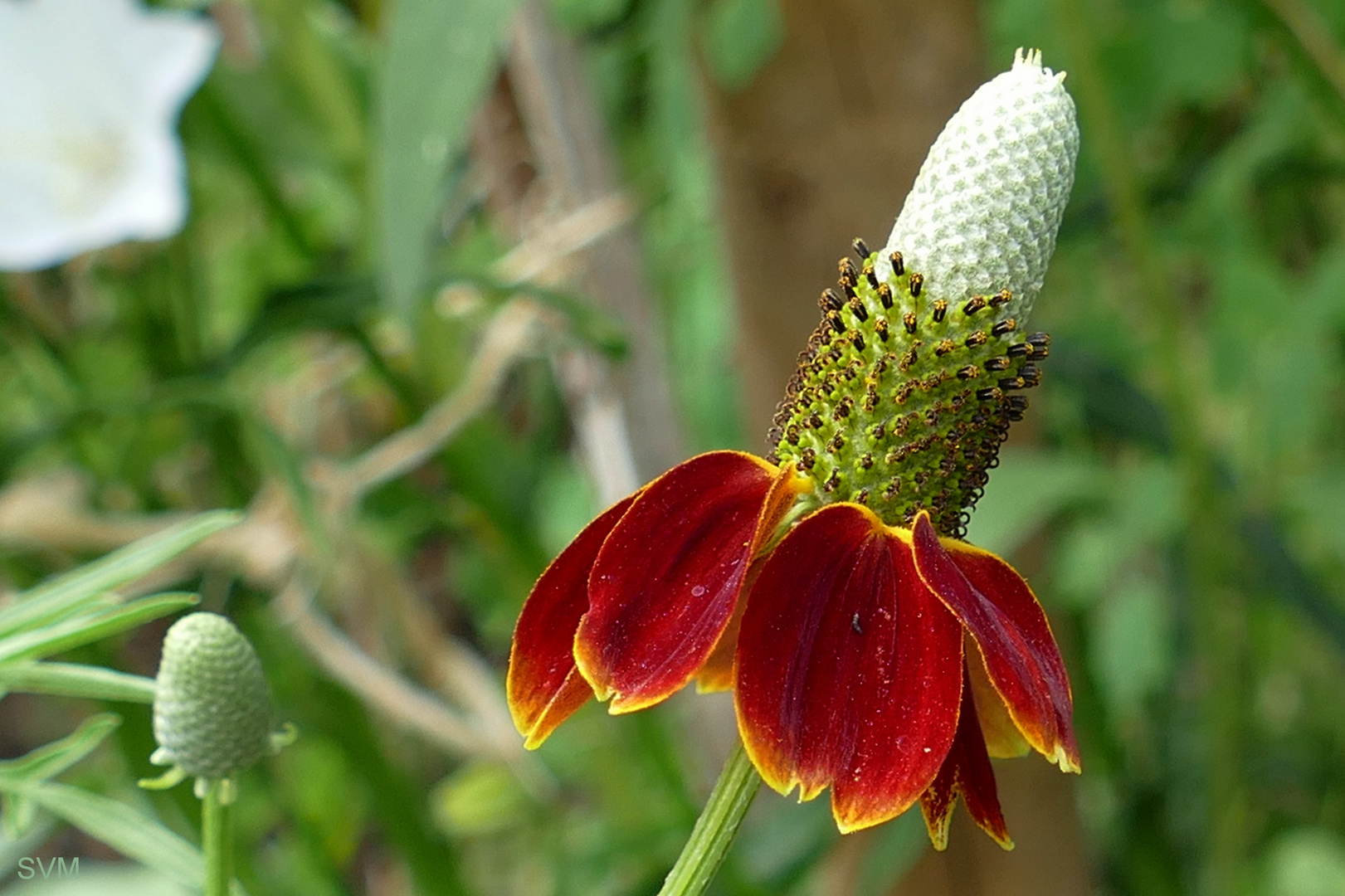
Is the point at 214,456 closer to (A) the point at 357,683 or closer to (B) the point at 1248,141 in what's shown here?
(A) the point at 357,683

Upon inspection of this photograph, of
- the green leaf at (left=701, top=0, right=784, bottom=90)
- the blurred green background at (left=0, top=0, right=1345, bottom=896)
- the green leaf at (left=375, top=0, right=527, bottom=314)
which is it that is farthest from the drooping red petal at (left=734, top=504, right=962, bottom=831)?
the green leaf at (left=701, top=0, right=784, bottom=90)

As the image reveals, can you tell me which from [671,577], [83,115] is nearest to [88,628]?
[671,577]

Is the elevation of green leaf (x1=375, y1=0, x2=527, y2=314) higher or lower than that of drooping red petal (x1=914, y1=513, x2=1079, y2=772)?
higher

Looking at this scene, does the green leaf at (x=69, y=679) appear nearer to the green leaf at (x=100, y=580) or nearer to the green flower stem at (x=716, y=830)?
the green leaf at (x=100, y=580)

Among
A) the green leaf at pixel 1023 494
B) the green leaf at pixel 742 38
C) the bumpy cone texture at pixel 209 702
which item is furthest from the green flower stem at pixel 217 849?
the green leaf at pixel 742 38

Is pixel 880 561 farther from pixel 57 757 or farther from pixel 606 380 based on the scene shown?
pixel 606 380

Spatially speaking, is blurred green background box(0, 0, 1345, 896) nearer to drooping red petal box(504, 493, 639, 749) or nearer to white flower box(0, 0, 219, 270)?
white flower box(0, 0, 219, 270)

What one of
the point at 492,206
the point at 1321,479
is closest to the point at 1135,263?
the point at 1321,479
